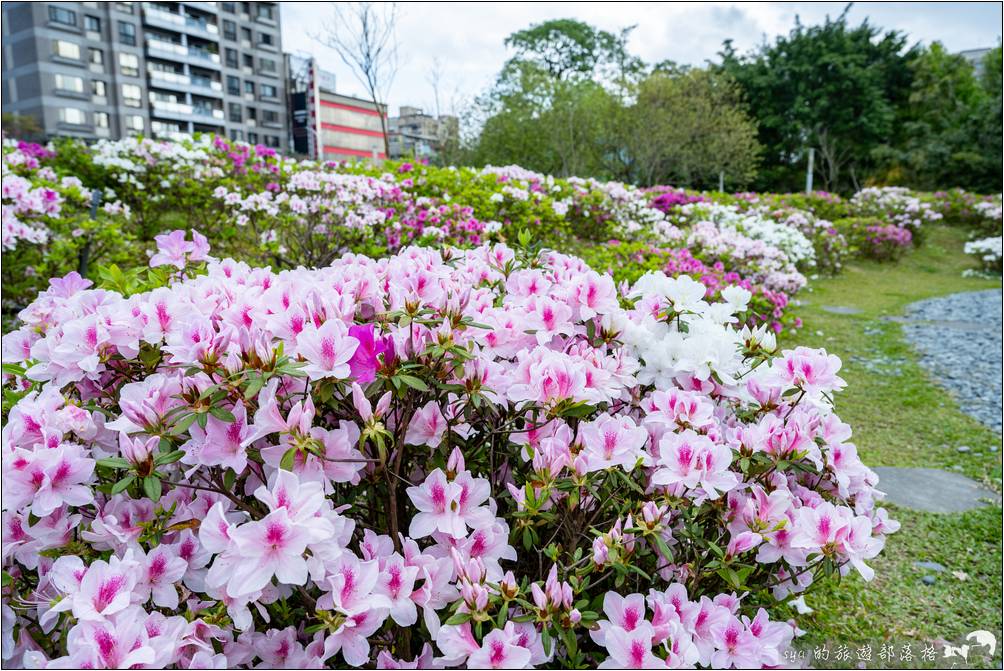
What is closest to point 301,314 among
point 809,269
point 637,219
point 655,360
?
point 655,360

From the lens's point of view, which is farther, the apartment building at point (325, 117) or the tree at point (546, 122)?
the apartment building at point (325, 117)

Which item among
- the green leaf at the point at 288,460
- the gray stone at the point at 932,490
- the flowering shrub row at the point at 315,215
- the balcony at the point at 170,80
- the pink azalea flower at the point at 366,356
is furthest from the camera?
the balcony at the point at 170,80

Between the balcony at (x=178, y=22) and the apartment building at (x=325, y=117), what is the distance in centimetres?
646

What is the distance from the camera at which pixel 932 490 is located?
11.2ft

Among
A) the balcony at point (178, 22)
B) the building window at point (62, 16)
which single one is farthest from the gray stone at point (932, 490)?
the balcony at point (178, 22)

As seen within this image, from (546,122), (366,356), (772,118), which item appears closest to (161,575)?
(366,356)

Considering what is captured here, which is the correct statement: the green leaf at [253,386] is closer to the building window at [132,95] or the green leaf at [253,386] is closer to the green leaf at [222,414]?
the green leaf at [222,414]

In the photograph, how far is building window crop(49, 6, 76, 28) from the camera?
119 ft

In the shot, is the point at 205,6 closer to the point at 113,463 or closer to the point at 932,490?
the point at 932,490

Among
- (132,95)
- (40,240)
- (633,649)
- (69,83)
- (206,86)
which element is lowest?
(633,649)

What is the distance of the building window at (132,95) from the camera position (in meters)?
39.7

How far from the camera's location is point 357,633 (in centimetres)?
107

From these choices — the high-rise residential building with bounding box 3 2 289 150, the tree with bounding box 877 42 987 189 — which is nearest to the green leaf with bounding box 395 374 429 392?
the tree with bounding box 877 42 987 189

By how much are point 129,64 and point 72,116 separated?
4.71 metres
